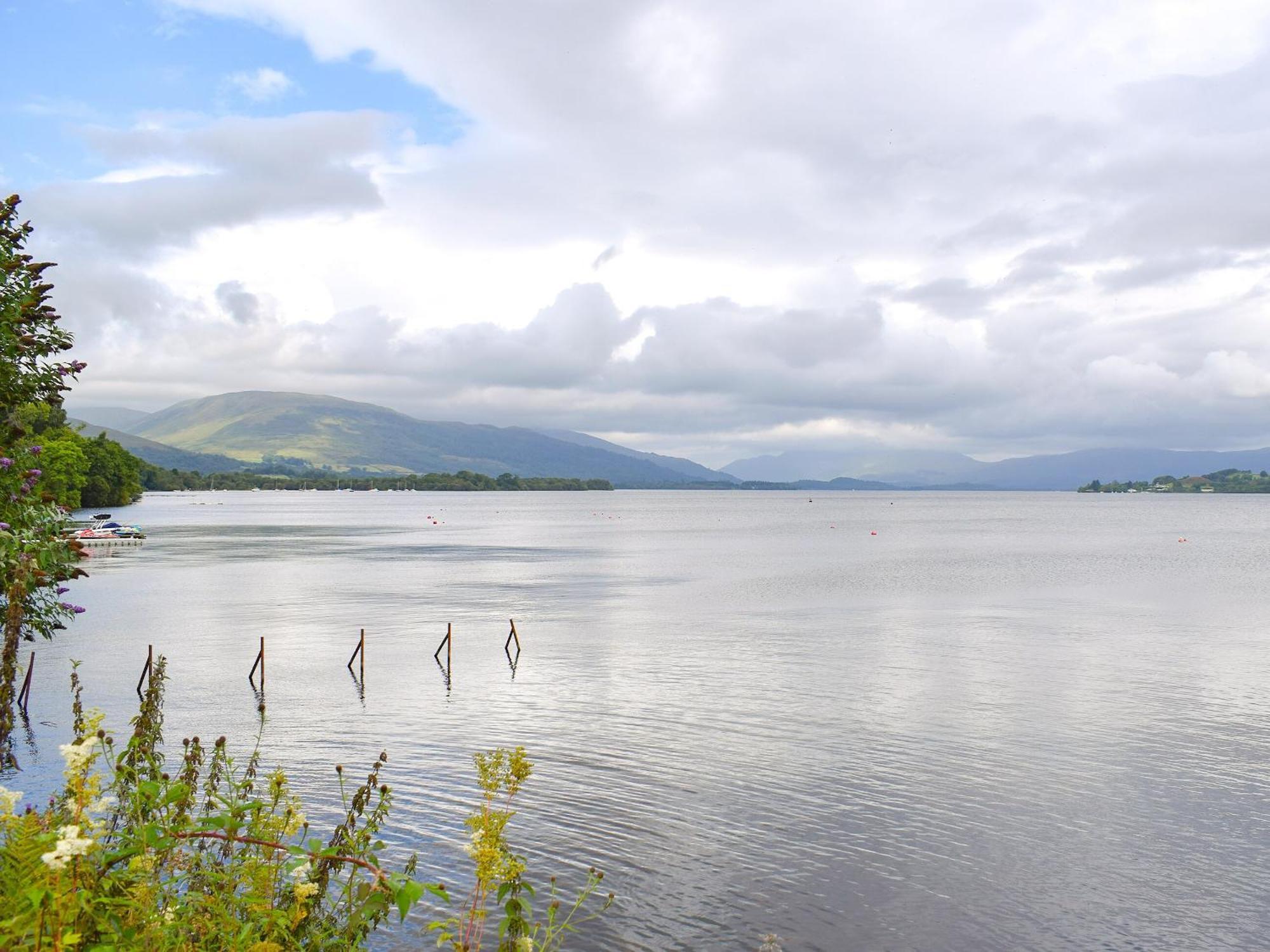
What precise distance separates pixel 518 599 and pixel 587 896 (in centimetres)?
5753

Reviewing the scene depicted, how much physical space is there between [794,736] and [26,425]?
85.4 feet

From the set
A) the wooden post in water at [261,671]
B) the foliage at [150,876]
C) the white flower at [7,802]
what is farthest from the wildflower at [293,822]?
the wooden post in water at [261,671]

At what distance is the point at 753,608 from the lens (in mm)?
72375

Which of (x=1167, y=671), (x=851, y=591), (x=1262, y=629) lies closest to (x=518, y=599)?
(x=851, y=591)

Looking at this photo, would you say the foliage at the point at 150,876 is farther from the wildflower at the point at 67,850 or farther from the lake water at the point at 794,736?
the lake water at the point at 794,736

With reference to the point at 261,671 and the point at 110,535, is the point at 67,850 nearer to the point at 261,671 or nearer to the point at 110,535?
the point at 261,671

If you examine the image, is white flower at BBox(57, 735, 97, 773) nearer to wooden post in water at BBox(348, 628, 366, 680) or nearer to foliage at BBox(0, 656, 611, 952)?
foliage at BBox(0, 656, 611, 952)

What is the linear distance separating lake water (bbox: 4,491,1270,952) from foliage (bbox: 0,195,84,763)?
362 inches

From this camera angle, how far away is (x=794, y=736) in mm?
34000

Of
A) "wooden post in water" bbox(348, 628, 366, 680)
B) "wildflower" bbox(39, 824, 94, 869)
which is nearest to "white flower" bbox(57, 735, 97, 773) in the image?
"wildflower" bbox(39, 824, 94, 869)

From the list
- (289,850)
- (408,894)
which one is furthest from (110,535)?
(408,894)

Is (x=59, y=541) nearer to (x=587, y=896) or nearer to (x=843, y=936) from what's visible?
(x=587, y=896)

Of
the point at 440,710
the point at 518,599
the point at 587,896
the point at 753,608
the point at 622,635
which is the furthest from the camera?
the point at 518,599

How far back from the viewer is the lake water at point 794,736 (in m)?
20.4
